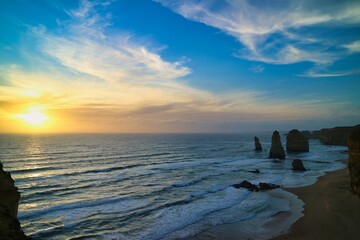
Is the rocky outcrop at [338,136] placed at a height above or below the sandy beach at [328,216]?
above

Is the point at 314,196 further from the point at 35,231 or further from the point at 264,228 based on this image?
the point at 35,231

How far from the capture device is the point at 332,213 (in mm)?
21484

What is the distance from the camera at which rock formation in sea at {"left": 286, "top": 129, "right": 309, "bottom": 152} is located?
89312 mm

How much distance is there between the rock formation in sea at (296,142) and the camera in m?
89.3

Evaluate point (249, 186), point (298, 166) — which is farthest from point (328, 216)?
point (298, 166)

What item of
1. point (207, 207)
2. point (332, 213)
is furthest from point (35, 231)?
point (332, 213)

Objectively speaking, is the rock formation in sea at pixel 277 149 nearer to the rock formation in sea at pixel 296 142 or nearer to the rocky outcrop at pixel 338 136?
the rock formation in sea at pixel 296 142

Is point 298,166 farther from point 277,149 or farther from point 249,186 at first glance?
point 277,149

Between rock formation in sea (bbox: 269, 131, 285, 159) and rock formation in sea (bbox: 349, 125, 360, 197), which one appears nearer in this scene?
rock formation in sea (bbox: 349, 125, 360, 197)

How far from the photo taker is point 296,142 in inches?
3541

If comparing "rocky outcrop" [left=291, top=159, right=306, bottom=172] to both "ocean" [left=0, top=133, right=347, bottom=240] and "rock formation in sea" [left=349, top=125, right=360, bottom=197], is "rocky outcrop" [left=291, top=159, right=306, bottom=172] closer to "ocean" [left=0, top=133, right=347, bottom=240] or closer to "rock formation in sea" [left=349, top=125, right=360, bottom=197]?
"ocean" [left=0, top=133, right=347, bottom=240]

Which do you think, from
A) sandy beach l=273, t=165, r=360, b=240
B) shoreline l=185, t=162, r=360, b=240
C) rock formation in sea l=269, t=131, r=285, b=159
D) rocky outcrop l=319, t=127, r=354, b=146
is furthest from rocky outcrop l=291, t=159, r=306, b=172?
rocky outcrop l=319, t=127, r=354, b=146

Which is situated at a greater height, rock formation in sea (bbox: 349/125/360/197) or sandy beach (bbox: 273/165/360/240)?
rock formation in sea (bbox: 349/125/360/197)

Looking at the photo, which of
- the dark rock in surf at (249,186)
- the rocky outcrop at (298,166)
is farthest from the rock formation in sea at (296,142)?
the dark rock in surf at (249,186)
